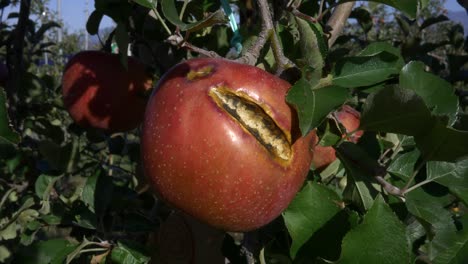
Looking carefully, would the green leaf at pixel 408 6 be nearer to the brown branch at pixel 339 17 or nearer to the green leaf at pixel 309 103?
the green leaf at pixel 309 103

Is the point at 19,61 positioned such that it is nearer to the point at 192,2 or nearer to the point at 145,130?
the point at 192,2

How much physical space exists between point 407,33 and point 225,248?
1073 millimetres

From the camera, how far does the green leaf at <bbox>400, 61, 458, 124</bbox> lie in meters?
0.65

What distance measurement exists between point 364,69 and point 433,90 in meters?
0.09

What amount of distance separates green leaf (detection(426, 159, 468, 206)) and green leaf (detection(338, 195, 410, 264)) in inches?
6.2

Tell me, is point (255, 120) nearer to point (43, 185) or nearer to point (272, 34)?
point (272, 34)

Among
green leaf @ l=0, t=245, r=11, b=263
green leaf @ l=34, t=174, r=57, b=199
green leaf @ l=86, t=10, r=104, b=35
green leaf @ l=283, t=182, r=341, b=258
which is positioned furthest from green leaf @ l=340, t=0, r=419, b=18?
green leaf @ l=0, t=245, r=11, b=263

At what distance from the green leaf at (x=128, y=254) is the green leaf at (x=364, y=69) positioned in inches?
14.5

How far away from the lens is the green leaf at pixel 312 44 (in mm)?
592

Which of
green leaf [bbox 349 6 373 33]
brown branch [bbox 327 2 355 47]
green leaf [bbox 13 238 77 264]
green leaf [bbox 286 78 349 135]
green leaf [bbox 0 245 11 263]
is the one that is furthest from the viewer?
green leaf [bbox 0 245 11 263]

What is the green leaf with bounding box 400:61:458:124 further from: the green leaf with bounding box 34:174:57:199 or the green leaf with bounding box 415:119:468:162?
the green leaf with bounding box 34:174:57:199

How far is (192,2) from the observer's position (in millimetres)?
903

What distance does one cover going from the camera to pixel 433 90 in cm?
66

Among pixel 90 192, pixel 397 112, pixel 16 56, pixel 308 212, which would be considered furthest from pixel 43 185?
pixel 397 112
